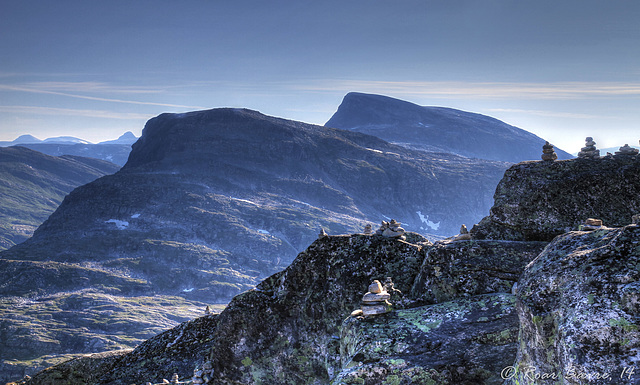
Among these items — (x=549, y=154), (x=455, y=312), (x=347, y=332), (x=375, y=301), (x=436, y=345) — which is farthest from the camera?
(x=549, y=154)

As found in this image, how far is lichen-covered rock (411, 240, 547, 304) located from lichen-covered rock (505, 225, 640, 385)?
5.37 metres

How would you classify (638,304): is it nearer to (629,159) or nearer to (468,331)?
(468,331)

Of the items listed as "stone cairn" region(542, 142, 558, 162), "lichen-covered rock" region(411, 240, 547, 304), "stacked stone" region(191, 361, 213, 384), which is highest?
"stone cairn" region(542, 142, 558, 162)

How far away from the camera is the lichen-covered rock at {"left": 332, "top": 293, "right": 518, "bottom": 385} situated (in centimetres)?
1677

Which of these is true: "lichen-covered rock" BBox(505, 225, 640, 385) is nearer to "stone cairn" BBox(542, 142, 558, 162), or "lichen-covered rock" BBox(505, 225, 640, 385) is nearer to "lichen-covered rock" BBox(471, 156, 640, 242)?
"lichen-covered rock" BBox(471, 156, 640, 242)

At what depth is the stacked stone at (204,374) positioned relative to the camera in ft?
85.2

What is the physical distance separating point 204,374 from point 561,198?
19.2 meters

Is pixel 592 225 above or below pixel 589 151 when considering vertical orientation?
below

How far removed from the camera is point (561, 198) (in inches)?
937

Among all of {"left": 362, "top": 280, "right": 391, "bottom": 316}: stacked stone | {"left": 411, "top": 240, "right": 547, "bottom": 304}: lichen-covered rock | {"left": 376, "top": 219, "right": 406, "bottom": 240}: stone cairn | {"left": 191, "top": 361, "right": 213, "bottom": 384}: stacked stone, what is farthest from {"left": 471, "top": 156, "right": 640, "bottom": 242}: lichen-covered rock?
{"left": 191, "top": 361, "right": 213, "bottom": 384}: stacked stone

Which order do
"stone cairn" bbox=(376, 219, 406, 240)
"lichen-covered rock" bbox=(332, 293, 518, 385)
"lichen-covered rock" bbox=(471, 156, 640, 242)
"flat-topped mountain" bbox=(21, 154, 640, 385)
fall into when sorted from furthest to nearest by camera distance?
"stone cairn" bbox=(376, 219, 406, 240)
"lichen-covered rock" bbox=(471, 156, 640, 242)
"lichen-covered rock" bbox=(332, 293, 518, 385)
"flat-topped mountain" bbox=(21, 154, 640, 385)

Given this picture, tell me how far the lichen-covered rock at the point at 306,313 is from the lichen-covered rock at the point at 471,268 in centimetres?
216

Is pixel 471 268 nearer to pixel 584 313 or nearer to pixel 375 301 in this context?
pixel 375 301

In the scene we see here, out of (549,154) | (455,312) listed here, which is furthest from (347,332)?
(549,154)
